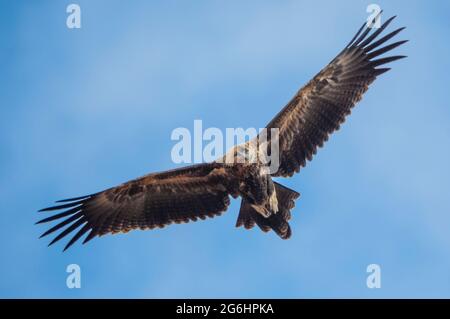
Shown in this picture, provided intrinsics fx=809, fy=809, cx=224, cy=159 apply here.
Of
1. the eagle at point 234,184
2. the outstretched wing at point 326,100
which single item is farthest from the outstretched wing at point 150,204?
the outstretched wing at point 326,100

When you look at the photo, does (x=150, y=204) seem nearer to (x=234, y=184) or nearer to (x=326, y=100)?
(x=234, y=184)

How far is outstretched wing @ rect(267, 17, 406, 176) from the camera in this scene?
1491cm

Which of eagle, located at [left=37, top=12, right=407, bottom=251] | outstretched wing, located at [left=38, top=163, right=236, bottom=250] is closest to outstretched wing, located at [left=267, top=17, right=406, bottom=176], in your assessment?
eagle, located at [left=37, top=12, right=407, bottom=251]

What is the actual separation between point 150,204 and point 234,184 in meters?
1.76

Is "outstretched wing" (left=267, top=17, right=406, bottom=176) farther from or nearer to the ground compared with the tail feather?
farther from the ground

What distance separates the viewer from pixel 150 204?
15.2 m

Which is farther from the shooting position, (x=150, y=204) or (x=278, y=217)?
(x=150, y=204)

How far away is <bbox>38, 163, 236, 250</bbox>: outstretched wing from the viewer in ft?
49.5

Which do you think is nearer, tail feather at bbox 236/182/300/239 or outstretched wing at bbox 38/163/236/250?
tail feather at bbox 236/182/300/239

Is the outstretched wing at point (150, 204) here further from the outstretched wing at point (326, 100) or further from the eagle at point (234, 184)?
the outstretched wing at point (326, 100)

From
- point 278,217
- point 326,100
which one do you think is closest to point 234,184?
point 278,217

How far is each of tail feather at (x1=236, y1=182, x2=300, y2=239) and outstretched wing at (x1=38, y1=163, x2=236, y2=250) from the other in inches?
23.8

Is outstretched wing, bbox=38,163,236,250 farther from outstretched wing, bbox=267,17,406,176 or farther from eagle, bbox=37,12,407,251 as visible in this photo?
outstretched wing, bbox=267,17,406,176
